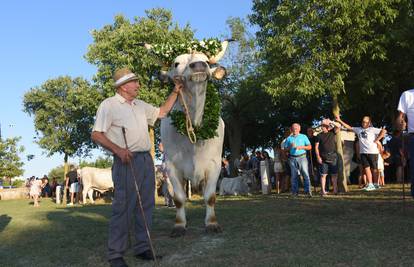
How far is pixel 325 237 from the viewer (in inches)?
228

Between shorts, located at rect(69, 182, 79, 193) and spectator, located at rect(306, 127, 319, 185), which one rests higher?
spectator, located at rect(306, 127, 319, 185)

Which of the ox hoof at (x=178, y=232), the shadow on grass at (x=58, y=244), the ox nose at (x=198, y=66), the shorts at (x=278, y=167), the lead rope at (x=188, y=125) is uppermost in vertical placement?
the ox nose at (x=198, y=66)

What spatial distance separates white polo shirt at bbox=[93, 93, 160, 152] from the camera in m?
5.09

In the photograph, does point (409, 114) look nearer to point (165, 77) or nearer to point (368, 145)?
point (165, 77)

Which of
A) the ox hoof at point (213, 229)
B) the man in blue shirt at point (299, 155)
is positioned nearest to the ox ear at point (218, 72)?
the ox hoof at point (213, 229)

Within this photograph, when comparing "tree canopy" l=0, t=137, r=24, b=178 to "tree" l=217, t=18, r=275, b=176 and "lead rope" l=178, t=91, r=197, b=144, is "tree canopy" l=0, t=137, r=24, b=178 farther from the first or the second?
"lead rope" l=178, t=91, r=197, b=144

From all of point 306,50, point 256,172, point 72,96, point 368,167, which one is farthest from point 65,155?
point 368,167

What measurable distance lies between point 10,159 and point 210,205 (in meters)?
50.3

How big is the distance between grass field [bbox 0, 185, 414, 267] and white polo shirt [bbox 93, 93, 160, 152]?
1.32 meters

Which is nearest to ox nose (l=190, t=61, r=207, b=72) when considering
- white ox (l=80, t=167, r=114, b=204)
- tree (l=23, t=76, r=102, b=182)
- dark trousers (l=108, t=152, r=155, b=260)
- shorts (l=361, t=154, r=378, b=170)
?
dark trousers (l=108, t=152, r=155, b=260)

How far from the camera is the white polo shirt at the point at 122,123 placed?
16.7ft

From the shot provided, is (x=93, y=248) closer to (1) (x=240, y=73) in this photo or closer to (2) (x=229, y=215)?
(2) (x=229, y=215)

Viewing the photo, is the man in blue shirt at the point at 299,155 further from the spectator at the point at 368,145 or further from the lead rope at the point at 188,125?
the lead rope at the point at 188,125

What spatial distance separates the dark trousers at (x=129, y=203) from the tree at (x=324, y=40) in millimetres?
11390
